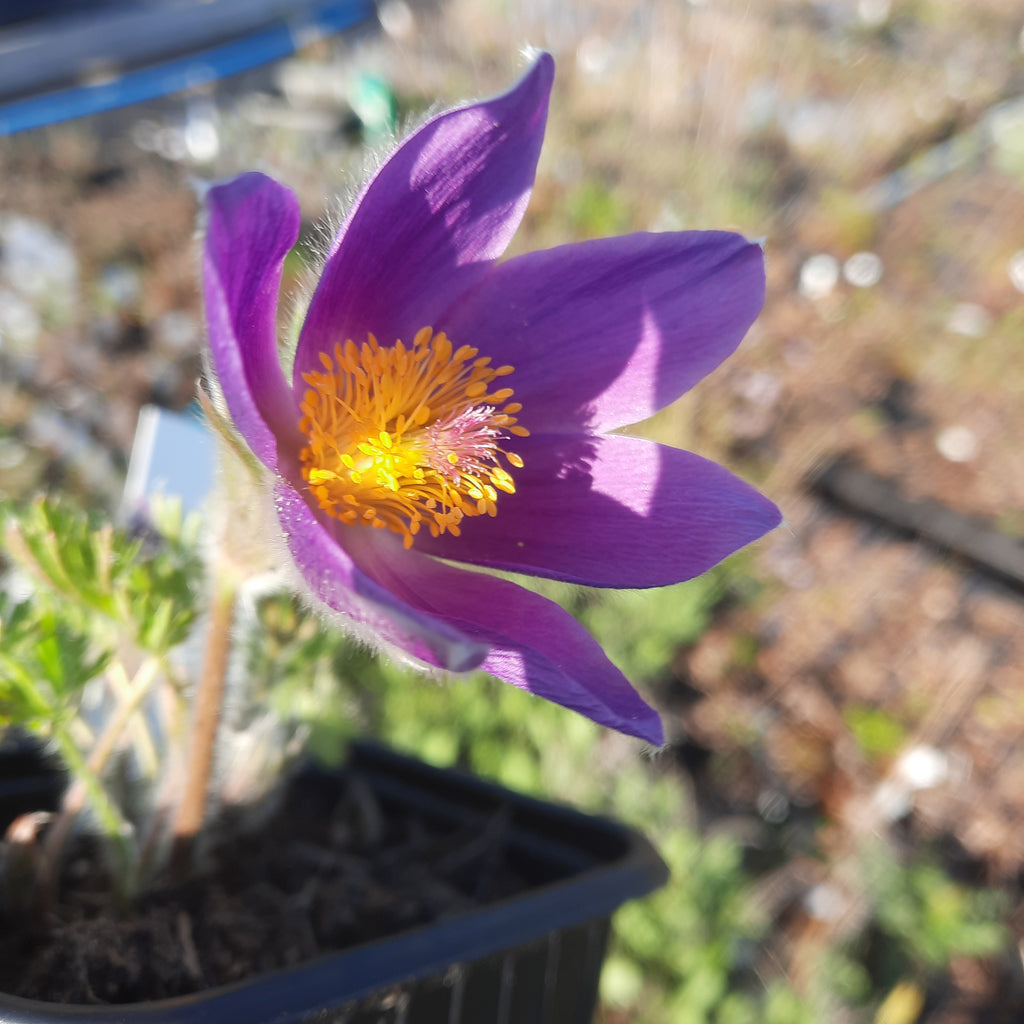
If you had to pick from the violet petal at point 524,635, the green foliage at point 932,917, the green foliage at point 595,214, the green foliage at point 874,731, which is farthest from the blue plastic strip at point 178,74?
the green foliage at point 932,917

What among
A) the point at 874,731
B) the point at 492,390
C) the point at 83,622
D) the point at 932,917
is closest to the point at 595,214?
the point at 874,731

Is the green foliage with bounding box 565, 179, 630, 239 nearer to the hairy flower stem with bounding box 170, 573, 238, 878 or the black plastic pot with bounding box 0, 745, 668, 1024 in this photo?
the black plastic pot with bounding box 0, 745, 668, 1024

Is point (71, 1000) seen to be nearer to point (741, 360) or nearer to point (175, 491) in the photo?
point (175, 491)

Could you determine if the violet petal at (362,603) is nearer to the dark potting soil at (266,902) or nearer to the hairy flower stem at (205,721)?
the hairy flower stem at (205,721)

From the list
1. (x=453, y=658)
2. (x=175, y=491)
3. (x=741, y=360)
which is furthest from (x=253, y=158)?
(x=453, y=658)

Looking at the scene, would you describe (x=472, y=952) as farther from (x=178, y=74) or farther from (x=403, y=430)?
(x=178, y=74)

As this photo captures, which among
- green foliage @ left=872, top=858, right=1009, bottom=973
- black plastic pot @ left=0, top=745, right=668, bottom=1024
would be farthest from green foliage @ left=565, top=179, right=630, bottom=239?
black plastic pot @ left=0, top=745, right=668, bottom=1024

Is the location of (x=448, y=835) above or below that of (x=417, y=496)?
below
